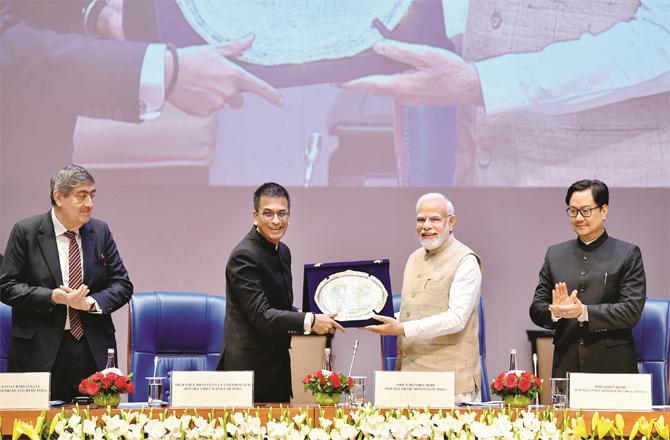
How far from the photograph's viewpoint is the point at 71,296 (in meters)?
3.18

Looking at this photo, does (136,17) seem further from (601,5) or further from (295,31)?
(601,5)

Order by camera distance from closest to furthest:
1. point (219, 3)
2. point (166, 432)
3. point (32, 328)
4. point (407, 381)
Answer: point (166, 432)
point (407, 381)
point (32, 328)
point (219, 3)

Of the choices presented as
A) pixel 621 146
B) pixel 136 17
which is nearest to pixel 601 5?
pixel 621 146

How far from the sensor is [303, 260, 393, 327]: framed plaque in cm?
323

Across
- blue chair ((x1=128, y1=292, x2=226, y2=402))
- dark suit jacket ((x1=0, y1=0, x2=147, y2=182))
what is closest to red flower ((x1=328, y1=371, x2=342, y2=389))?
blue chair ((x1=128, y1=292, x2=226, y2=402))

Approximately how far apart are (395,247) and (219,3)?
1721 millimetres

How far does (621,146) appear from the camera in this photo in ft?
16.5

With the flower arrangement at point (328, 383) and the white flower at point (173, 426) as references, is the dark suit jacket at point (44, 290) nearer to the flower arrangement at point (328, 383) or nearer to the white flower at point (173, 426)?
the flower arrangement at point (328, 383)

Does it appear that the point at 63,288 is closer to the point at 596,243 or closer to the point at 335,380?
the point at 335,380

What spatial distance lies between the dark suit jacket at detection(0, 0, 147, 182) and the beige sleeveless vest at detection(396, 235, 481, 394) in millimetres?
2278

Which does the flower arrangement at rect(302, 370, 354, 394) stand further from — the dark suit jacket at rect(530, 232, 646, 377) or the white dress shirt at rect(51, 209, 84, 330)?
the white dress shirt at rect(51, 209, 84, 330)

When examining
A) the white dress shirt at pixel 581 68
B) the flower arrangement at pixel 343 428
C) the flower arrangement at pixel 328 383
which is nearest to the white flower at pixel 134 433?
the flower arrangement at pixel 343 428

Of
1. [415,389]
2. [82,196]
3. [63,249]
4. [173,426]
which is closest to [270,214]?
[82,196]

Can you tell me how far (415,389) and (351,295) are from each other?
0.54 metres
